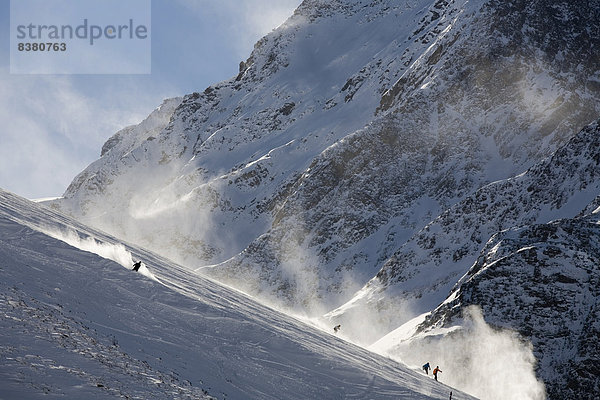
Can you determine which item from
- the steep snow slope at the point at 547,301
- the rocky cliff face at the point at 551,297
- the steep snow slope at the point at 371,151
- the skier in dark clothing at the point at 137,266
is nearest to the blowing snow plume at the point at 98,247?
the skier in dark clothing at the point at 137,266

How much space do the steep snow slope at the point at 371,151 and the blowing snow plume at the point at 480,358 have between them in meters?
44.5

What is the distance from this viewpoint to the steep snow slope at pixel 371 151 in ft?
369

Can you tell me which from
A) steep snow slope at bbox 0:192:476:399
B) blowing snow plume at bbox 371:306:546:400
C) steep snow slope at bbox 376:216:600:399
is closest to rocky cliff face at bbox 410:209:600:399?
steep snow slope at bbox 376:216:600:399

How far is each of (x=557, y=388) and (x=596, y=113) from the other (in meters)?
78.4

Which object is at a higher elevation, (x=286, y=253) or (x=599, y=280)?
(x=286, y=253)

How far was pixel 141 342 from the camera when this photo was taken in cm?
2308

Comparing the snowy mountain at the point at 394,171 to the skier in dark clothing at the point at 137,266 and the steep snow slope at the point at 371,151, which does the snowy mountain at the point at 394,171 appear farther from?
the skier in dark clothing at the point at 137,266

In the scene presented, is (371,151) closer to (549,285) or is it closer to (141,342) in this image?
(549,285)

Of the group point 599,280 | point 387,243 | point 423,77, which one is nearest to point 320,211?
point 387,243

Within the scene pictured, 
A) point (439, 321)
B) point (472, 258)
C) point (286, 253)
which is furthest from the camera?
point (286, 253)

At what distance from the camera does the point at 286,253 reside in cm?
12012

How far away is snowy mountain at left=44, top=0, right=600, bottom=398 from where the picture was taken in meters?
89.1

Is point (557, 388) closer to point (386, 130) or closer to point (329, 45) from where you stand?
point (386, 130)

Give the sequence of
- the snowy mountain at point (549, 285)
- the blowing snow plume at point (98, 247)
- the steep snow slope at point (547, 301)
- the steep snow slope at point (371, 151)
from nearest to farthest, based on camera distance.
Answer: the blowing snow plume at point (98, 247) < the steep snow slope at point (547, 301) < the snowy mountain at point (549, 285) < the steep snow slope at point (371, 151)
